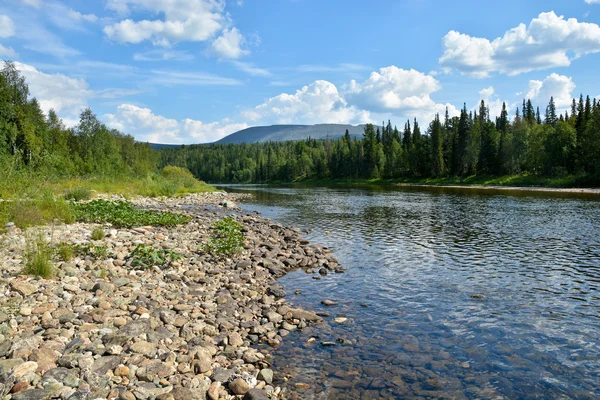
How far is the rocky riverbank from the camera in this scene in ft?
19.1

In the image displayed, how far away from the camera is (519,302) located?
11383 millimetres

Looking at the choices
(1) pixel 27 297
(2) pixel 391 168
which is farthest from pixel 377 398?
(2) pixel 391 168

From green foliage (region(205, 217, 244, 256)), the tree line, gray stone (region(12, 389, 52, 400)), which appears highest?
the tree line

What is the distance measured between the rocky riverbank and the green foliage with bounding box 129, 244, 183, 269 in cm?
21

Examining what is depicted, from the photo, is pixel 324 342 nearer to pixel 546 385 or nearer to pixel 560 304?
pixel 546 385

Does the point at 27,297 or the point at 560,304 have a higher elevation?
the point at 27,297

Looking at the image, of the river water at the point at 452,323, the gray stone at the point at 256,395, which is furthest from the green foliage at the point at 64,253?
the gray stone at the point at 256,395

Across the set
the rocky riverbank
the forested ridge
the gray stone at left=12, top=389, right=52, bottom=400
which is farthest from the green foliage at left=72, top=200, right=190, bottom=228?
the forested ridge

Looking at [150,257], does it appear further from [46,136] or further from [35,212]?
[46,136]

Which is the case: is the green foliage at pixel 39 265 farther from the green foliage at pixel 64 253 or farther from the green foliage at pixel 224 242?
the green foliage at pixel 224 242

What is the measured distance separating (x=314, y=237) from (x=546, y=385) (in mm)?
16219

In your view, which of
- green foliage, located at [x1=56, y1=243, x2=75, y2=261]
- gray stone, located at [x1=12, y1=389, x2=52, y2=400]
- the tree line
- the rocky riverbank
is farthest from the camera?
the tree line

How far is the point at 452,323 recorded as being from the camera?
9875mm

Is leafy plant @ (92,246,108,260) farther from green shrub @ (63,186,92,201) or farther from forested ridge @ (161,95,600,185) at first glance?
forested ridge @ (161,95,600,185)
